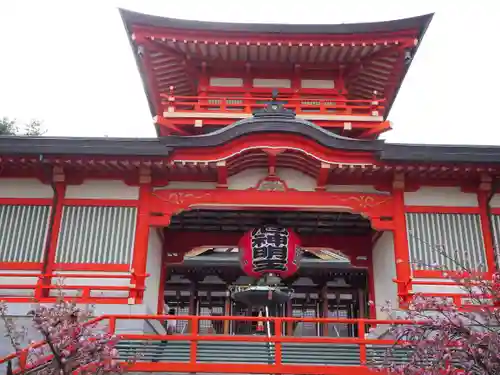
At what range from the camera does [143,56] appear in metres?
17.8

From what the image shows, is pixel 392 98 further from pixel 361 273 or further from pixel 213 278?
pixel 213 278

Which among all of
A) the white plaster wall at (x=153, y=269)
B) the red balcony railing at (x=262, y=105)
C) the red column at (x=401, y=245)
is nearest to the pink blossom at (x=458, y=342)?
the red column at (x=401, y=245)

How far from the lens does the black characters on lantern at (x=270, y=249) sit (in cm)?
1305

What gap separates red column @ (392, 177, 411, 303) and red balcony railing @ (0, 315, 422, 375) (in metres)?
2.09

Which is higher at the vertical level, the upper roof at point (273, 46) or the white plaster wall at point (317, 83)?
the upper roof at point (273, 46)

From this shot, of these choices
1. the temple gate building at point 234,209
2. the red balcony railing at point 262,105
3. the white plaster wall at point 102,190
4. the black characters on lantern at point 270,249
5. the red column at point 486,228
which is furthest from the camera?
the red balcony railing at point 262,105

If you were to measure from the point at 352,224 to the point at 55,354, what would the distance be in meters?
11.1

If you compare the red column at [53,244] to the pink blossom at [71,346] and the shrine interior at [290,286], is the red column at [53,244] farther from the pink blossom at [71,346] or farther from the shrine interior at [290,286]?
the pink blossom at [71,346]

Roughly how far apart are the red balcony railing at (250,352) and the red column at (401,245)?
6.86 feet

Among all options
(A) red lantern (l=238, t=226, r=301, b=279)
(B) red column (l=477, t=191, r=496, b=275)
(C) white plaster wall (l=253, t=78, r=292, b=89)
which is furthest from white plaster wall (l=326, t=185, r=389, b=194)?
(C) white plaster wall (l=253, t=78, r=292, b=89)

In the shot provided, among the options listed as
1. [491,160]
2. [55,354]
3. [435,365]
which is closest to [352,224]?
[491,160]

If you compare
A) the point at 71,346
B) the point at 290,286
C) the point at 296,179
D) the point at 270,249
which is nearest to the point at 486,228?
the point at 296,179

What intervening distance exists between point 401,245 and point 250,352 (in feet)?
15.3

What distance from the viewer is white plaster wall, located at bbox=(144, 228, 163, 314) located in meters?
14.2
